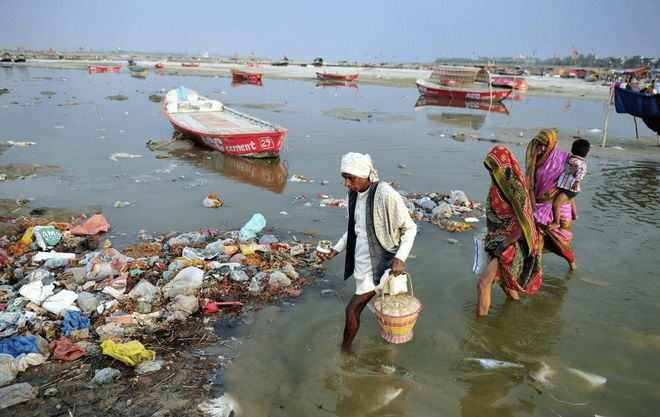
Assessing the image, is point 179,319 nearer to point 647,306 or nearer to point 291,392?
point 291,392

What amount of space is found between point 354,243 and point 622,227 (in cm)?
542

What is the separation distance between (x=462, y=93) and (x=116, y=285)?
1039 inches

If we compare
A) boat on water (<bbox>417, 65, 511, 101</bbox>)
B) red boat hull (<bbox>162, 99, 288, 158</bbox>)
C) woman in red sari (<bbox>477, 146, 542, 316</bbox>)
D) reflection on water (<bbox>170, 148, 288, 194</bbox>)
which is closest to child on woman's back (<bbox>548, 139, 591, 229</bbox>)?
woman in red sari (<bbox>477, 146, 542, 316</bbox>)

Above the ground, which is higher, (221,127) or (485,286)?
(221,127)

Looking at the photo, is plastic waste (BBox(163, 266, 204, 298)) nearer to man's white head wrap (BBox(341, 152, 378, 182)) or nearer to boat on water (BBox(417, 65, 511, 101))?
man's white head wrap (BBox(341, 152, 378, 182))

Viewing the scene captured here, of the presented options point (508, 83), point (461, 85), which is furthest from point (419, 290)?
point (508, 83)

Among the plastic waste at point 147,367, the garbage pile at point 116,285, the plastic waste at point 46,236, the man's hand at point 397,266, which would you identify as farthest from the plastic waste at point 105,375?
the plastic waste at point 46,236

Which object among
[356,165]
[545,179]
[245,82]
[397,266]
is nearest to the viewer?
[356,165]

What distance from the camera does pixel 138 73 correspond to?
41594mm

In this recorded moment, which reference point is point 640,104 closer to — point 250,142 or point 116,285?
point 250,142

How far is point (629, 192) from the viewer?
8.30 meters

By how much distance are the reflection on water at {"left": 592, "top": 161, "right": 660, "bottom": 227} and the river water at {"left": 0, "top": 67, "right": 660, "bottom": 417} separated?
2.0 inches

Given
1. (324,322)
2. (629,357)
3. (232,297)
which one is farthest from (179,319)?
(629,357)

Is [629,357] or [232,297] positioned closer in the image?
[629,357]
